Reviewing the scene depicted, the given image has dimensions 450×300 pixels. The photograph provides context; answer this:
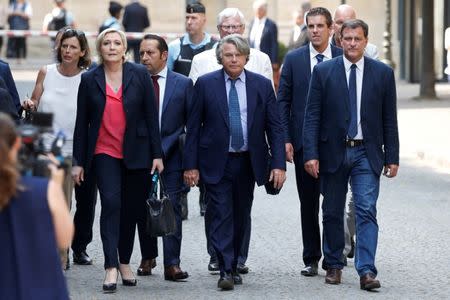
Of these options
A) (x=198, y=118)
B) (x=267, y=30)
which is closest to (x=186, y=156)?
(x=198, y=118)

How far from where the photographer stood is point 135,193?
10242mm

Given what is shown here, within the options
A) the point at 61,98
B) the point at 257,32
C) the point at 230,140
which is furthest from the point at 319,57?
the point at 257,32

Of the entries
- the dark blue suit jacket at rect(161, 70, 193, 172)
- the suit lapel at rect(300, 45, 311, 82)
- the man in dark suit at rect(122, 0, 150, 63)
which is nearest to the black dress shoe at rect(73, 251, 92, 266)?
the dark blue suit jacket at rect(161, 70, 193, 172)

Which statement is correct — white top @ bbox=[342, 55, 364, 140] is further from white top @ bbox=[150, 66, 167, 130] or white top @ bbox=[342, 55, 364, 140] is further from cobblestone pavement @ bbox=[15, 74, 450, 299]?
white top @ bbox=[150, 66, 167, 130]

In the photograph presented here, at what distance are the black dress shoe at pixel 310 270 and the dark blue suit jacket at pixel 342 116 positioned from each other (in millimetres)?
849

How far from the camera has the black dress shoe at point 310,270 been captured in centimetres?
1057

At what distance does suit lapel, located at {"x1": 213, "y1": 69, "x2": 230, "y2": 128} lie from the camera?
10.1 m

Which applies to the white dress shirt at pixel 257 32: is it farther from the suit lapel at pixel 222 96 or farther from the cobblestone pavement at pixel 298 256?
the suit lapel at pixel 222 96

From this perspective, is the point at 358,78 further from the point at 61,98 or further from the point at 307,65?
the point at 61,98

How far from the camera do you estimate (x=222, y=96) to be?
1012 centimetres

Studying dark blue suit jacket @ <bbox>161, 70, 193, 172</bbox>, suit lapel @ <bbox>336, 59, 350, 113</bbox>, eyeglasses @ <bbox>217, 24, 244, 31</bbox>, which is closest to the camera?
suit lapel @ <bbox>336, 59, 350, 113</bbox>

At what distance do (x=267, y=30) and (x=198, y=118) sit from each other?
1272 cm

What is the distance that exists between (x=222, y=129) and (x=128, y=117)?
0.64 meters

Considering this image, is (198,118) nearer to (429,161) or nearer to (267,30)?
(429,161)
